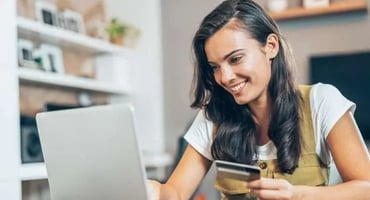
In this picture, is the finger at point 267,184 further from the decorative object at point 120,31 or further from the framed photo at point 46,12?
the decorative object at point 120,31

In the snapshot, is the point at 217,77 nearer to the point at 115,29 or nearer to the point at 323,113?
the point at 323,113

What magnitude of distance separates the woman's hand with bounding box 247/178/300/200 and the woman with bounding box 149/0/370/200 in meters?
0.14

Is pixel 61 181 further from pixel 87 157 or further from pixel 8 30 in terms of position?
pixel 8 30

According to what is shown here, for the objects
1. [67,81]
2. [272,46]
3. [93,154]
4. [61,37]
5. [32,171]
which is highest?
[61,37]

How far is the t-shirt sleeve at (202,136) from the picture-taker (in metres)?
1.56

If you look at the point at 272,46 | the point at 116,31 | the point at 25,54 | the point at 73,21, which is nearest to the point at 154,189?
the point at 272,46

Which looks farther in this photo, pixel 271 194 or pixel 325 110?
pixel 325 110

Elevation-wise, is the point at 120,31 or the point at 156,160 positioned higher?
the point at 120,31

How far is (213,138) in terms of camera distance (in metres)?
1.56

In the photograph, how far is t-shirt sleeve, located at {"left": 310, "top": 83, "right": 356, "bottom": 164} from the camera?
54.4 inches

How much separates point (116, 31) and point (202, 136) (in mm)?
2060

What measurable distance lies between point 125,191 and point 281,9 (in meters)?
2.65

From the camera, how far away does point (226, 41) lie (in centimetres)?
137

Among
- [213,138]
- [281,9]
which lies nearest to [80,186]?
[213,138]
